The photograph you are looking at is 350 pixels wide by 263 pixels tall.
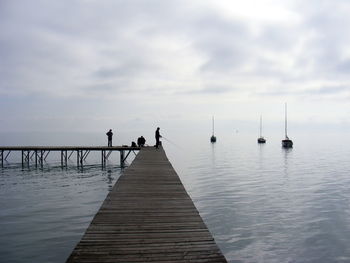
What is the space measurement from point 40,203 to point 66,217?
4033mm

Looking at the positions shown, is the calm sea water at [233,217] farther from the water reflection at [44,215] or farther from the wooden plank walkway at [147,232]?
the wooden plank walkway at [147,232]

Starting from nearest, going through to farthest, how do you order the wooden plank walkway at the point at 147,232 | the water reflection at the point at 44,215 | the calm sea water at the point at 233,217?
the wooden plank walkway at the point at 147,232 < the water reflection at the point at 44,215 < the calm sea water at the point at 233,217

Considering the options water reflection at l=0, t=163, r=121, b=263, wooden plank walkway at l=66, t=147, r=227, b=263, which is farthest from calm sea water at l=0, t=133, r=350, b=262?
wooden plank walkway at l=66, t=147, r=227, b=263

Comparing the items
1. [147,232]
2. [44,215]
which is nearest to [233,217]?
[44,215]

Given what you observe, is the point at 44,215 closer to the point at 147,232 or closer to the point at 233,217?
the point at 233,217

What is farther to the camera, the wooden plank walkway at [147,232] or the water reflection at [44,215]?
the water reflection at [44,215]

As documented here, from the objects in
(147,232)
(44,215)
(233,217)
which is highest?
(147,232)

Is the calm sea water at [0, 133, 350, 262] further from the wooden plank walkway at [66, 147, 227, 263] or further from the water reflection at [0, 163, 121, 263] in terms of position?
the wooden plank walkway at [66, 147, 227, 263]

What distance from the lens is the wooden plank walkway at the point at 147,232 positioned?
577 cm

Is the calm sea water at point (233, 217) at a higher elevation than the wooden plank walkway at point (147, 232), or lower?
lower

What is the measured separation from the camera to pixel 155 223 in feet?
25.9

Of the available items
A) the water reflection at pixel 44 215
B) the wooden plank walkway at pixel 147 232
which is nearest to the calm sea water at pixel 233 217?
the water reflection at pixel 44 215

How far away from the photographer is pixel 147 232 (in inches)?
282

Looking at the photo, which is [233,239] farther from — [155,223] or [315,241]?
[155,223]
